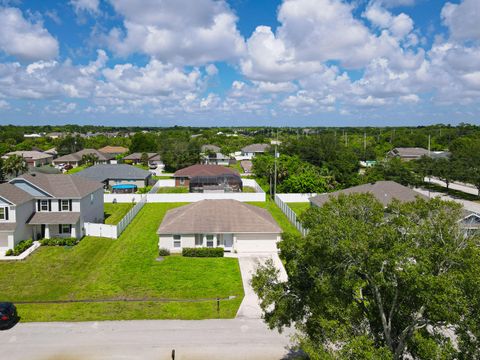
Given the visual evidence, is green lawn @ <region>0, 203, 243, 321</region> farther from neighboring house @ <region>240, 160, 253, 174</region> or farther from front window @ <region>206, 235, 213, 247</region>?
neighboring house @ <region>240, 160, 253, 174</region>

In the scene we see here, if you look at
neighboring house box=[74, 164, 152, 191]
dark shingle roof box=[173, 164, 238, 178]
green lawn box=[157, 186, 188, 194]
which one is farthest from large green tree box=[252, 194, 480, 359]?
neighboring house box=[74, 164, 152, 191]

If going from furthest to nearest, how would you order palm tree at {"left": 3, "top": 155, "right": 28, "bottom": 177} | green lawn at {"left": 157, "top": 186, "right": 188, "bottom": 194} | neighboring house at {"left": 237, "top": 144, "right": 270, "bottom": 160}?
1. neighboring house at {"left": 237, "top": 144, "right": 270, "bottom": 160}
2. green lawn at {"left": 157, "top": 186, "right": 188, "bottom": 194}
3. palm tree at {"left": 3, "top": 155, "right": 28, "bottom": 177}

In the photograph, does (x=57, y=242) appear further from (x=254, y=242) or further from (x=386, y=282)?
(x=386, y=282)

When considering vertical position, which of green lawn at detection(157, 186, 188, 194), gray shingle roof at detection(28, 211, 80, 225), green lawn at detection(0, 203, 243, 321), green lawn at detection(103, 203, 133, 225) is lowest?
green lawn at detection(0, 203, 243, 321)

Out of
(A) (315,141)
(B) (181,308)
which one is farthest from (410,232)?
(A) (315,141)

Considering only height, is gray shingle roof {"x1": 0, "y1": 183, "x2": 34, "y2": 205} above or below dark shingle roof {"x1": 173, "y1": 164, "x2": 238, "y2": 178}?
above

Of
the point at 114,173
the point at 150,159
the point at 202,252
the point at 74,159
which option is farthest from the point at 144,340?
the point at 74,159

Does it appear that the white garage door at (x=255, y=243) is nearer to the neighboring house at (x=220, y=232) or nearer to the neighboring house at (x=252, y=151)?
the neighboring house at (x=220, y=232)
